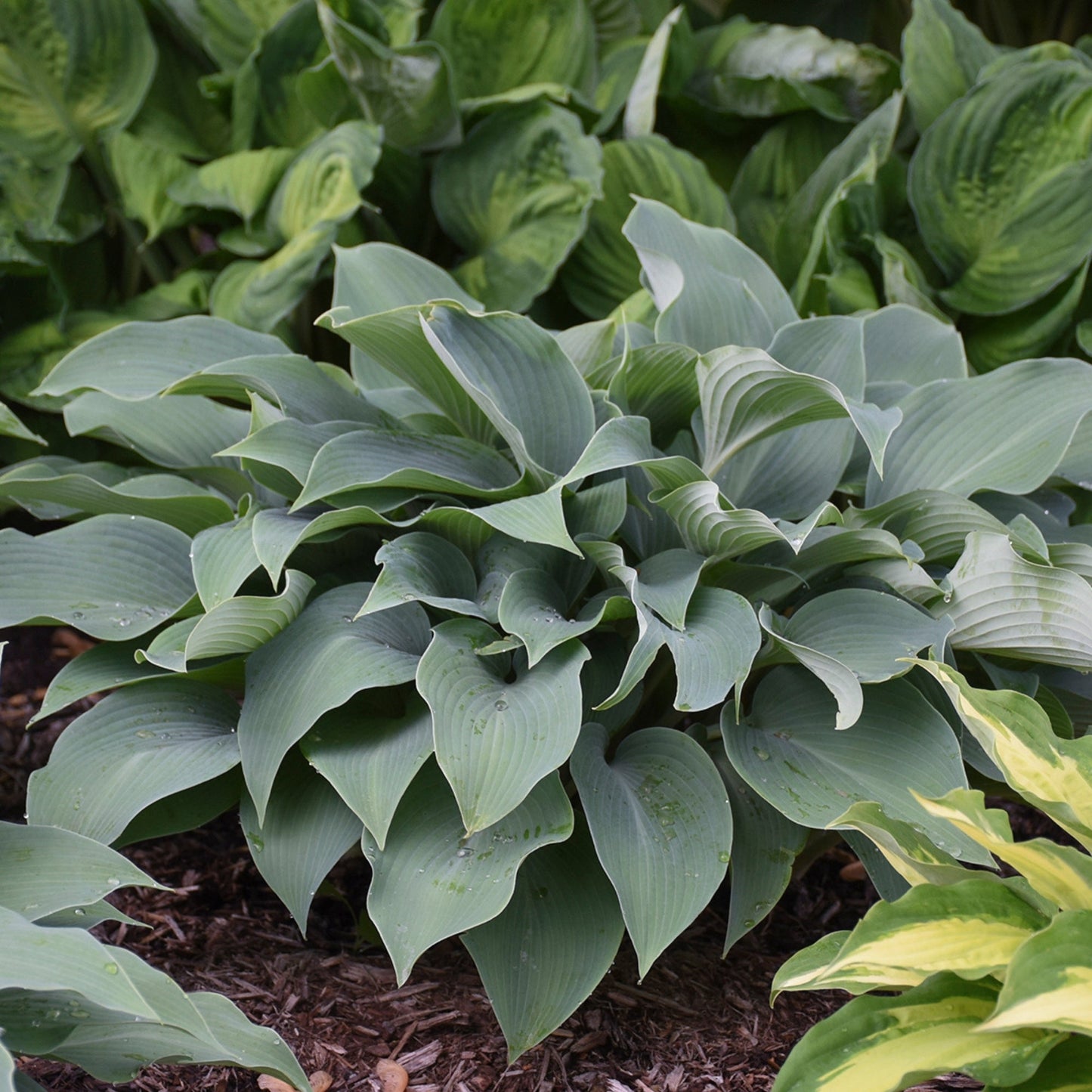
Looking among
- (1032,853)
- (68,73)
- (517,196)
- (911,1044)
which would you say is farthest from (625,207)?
(911,1044)

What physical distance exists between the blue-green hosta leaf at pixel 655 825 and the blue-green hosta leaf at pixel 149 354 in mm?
873

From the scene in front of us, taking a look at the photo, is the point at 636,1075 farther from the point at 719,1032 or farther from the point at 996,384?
the point at 996,384

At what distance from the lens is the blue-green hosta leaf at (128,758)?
1.39 m

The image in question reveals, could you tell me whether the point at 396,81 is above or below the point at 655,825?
above

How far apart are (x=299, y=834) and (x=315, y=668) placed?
8.8 inches

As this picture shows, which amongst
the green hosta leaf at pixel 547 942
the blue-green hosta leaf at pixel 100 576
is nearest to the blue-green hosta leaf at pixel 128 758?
the blue-green hosta leaf at pixel 100 576

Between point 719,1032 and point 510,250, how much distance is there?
179 cm

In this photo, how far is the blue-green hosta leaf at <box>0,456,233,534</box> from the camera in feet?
5.35

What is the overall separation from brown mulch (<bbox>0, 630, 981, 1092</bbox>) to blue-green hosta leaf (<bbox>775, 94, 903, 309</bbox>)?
1.42m

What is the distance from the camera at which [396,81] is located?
98.5 inches

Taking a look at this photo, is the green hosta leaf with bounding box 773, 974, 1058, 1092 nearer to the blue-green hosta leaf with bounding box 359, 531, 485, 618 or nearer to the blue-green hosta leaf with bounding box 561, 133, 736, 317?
the blue-green hosta leaf with bounding box 359, 531, 485, 618

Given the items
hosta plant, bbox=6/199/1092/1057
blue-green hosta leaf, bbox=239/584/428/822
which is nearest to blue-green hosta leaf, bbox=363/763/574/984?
hosta plant, bbox=6/199/1092/1057

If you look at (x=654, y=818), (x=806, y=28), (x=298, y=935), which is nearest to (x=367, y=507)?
(x=654, y=818)

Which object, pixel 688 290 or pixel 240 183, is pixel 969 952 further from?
pixel 240 183
